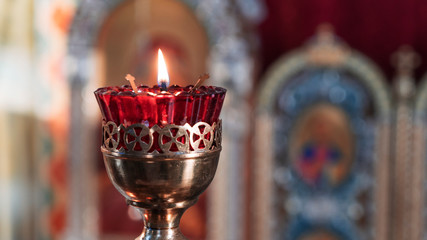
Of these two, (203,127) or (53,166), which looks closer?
(203,127)

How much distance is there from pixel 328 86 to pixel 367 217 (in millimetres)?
451

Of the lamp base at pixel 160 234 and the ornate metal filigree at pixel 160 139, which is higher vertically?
the ornate metal filigree at pixel 160 139

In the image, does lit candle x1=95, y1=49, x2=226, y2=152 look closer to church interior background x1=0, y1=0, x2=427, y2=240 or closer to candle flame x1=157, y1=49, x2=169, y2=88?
candle flame x1=157, y1=49, x2=169, y2=88

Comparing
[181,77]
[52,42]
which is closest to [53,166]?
[52,42]

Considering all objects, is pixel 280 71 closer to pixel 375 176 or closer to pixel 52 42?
pixel 375 176

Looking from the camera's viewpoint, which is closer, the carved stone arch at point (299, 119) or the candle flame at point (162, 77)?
the candle flame at point (162, 77)

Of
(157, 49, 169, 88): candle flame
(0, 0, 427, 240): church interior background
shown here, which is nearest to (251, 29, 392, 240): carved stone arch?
(0, 0, 427, 240): church interior background

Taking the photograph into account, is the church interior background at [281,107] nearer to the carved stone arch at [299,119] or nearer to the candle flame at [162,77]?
the carved stone arch at [299,119]

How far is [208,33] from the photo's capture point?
211 centimetres

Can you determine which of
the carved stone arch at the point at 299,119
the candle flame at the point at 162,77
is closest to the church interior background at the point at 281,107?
the carved stone arch at the point at 299,119

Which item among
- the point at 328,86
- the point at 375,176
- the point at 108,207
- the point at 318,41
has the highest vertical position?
the point at 318,41

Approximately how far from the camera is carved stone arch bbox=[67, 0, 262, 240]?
210 cm

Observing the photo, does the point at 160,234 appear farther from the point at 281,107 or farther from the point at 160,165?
the point at 281,107

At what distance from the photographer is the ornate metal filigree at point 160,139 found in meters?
0.41
